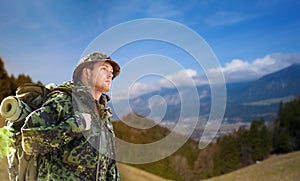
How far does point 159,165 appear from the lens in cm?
5400

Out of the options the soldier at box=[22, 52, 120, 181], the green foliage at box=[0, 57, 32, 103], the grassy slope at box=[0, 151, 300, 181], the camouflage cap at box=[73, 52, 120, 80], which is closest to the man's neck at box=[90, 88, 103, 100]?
the soldier at box=[22, 52, 120, 181]

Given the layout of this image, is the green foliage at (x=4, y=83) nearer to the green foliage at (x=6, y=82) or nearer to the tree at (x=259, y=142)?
the green foliage at (x=6, y=82)

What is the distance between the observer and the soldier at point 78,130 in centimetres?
307

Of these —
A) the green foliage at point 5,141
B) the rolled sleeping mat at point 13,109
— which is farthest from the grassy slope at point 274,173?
the green foliage at point 5,141

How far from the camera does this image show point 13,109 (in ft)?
10.3

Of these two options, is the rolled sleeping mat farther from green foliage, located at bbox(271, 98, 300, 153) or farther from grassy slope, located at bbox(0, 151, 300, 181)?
green foliage, located at bbox(271, 98, 300, 153)

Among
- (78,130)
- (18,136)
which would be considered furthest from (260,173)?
(18,136)

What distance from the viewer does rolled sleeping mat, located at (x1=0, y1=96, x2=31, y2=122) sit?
3127mm

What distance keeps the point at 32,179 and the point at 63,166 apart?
0.29m

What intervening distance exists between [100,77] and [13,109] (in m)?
0.82

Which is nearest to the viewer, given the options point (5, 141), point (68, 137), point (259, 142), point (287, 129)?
point (5, 141)

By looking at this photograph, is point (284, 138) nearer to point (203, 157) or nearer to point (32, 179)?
point (203, 157)

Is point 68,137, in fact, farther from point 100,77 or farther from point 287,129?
point 287,129

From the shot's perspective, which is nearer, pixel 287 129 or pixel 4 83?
pixel 4 83
